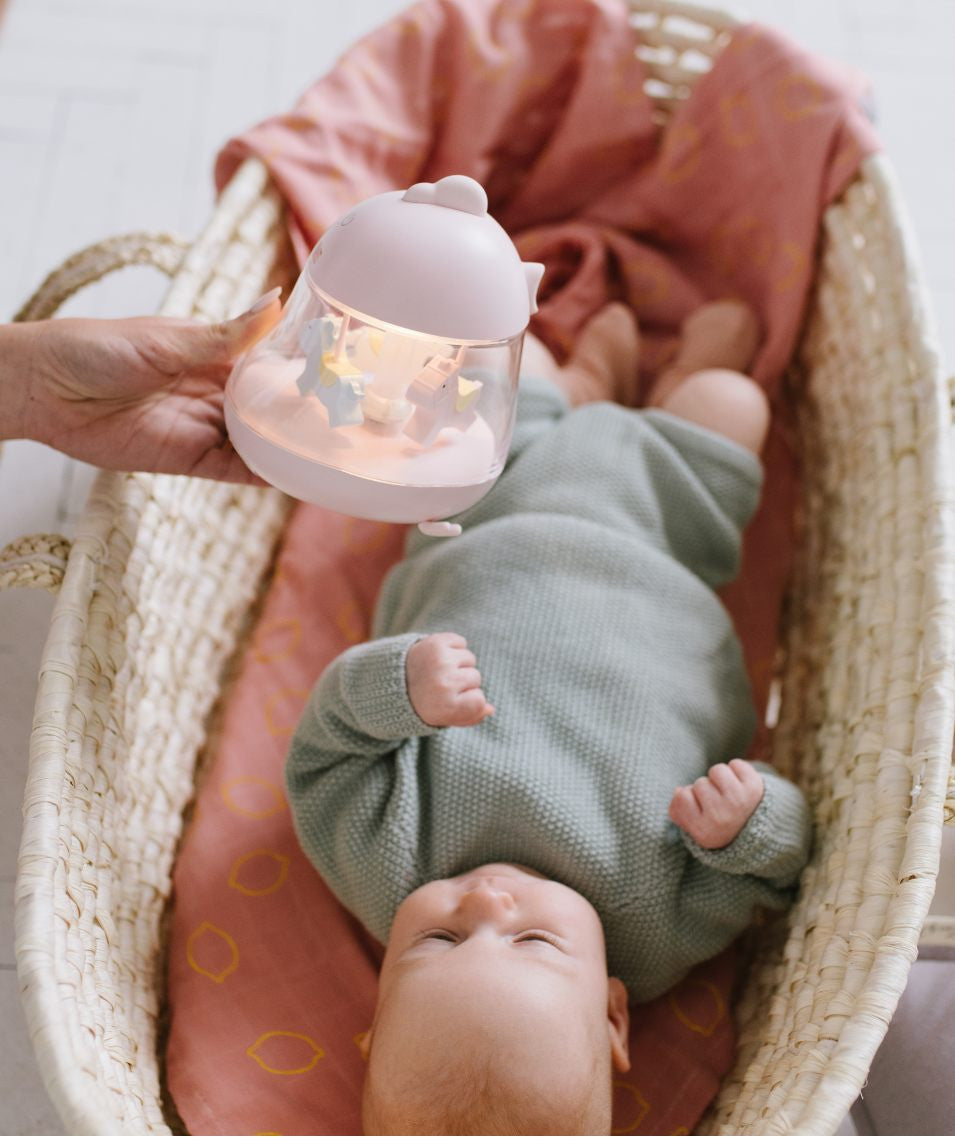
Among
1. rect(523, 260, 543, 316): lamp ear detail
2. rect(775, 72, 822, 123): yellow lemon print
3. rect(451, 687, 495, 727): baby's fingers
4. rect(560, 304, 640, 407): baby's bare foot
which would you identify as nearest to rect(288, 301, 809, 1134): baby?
rect(451, 687, 495, 727): baby's fingers

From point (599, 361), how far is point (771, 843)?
2.16 ft

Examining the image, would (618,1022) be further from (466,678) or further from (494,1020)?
(466,678)

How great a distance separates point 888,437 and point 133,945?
82cm

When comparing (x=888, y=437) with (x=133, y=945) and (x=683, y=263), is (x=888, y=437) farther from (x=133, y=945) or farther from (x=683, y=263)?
(x=133, y=945)

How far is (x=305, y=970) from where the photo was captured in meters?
1.08

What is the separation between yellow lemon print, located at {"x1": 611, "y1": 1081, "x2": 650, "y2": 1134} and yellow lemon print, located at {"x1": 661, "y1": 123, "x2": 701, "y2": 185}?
3.49ft

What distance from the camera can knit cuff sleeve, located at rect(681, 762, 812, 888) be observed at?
3.24 feet

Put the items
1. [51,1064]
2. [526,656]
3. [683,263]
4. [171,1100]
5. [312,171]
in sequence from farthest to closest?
[683,263]
[312,171]
[526,656]
[171,1100]
[51,1064]

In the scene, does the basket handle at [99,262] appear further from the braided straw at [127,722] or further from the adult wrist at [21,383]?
the adult wrist at [21,383]

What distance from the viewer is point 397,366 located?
85 cm

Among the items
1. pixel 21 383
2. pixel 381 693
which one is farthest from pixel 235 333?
pixel 381 693

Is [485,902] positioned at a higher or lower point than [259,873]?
higher

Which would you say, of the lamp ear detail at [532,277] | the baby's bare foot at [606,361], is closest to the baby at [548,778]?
the baby's bare foot at [606,361]

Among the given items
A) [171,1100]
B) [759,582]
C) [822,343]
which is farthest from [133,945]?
[822,343]
